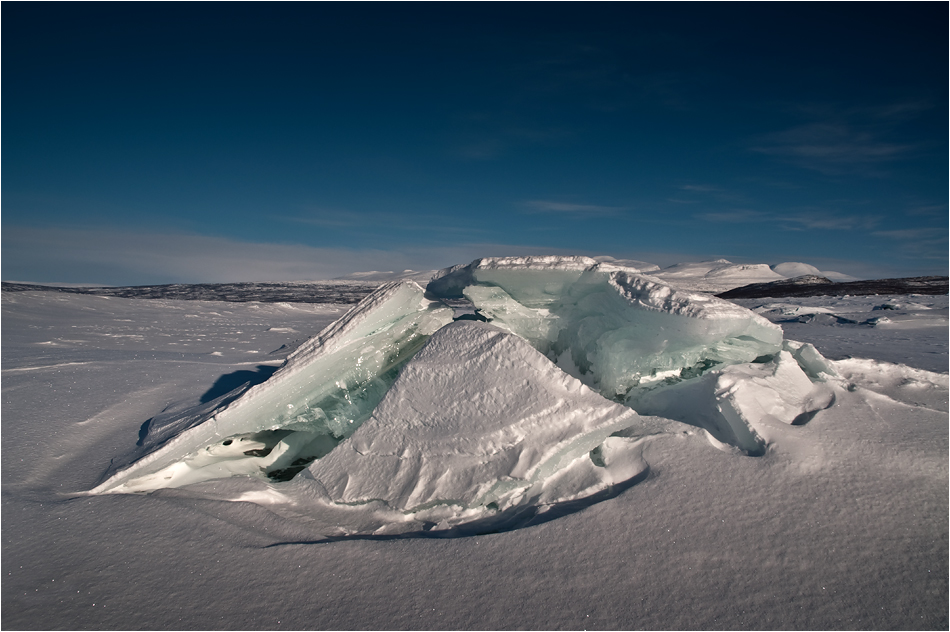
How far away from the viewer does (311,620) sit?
4.87 feet

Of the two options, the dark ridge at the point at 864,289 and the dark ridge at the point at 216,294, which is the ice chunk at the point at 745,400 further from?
the dark ridge at the point at 216,294

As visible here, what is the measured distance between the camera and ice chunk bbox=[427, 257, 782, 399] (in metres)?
2.49

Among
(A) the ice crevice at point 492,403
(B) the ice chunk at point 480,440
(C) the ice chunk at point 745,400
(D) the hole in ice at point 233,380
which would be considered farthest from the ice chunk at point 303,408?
(C) the ice chunk at point 745,400

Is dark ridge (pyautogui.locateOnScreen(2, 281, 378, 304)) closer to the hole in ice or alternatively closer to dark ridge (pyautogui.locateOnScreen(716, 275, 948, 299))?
the hole in ice

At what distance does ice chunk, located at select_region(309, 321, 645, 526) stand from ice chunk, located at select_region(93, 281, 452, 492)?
48cm

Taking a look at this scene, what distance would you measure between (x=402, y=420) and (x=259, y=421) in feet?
2.85

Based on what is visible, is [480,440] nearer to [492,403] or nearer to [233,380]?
[492,403]

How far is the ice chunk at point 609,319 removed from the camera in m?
2.49

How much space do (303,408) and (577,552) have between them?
1.77 m

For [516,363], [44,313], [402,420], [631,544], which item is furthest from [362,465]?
[44,313]

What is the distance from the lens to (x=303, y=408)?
2.79 meters

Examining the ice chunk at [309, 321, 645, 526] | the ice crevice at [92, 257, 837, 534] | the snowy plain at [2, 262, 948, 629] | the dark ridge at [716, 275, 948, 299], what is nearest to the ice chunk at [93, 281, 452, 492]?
the ice crevice at [92, 257, 837, 534]

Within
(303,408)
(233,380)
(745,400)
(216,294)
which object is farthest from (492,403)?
(216,294)

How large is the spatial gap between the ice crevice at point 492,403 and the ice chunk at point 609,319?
0.01 meters
